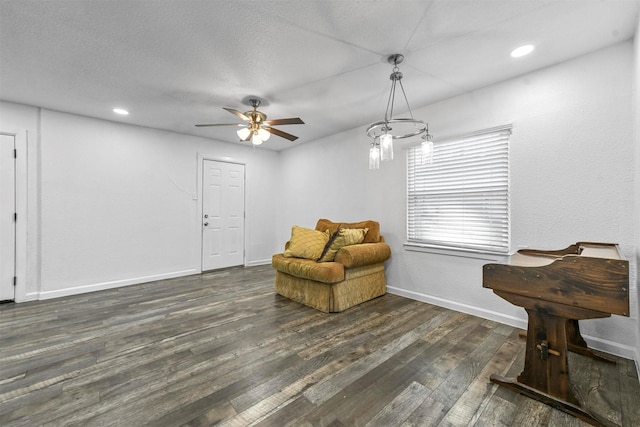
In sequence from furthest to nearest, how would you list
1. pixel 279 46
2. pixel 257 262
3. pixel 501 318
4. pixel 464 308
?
pixel 257 262 → pixel 464 308 → pixel 501 318 → pixel 279 46

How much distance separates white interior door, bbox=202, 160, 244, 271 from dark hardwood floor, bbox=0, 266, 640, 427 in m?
1.97

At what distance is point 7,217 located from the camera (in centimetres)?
330

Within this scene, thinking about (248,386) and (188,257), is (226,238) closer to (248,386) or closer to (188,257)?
(188,257)

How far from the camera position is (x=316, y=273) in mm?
3020

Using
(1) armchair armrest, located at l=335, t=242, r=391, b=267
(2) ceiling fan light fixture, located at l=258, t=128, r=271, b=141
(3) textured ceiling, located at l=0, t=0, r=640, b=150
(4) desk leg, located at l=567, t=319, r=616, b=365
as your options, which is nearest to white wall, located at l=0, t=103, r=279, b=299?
(3) textured ceiling, located at l=0, t=0, r=640, b=150

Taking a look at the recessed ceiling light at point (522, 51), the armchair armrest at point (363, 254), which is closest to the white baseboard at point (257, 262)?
the armchair armrest at point (363, 254)

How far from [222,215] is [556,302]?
493 centimetres

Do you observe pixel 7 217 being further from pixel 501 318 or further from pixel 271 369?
pixel 501 318

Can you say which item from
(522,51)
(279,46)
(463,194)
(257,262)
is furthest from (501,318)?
(257,262)

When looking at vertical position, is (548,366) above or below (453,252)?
below

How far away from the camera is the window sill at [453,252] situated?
9.07 ft

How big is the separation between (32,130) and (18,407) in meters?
3.52

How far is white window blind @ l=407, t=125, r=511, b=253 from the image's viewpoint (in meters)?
2.76

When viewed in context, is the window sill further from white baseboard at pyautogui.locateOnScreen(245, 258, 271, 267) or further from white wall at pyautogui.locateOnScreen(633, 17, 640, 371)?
white baseboard at pyautogui.locateOnScreen(245, 258, 271, 267)
